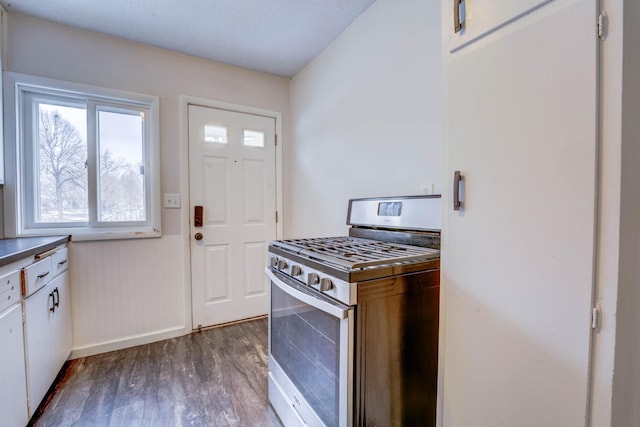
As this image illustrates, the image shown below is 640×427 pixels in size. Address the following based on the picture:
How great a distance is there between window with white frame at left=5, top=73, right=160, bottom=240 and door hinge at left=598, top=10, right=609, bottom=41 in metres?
2.58

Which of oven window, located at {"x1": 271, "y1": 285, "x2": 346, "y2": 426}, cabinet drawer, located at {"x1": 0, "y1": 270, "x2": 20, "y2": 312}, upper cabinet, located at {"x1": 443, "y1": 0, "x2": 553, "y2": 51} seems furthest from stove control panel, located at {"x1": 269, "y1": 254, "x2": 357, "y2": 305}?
cabinet drawer, located at {"x1": 0, "y1": 270, "x2": 20, "y2": 312}

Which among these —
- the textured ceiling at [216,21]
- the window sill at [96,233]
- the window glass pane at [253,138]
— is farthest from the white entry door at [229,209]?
the textured ceiling at [216,21]

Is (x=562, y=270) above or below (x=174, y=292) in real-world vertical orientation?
above

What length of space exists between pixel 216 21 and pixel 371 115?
1.27 meters

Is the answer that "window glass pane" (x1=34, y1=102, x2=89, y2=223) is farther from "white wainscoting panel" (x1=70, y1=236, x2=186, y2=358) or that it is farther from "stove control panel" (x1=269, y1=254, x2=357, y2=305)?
"stove control panel" (x1=269, y1=254, x2=357, y2=305)

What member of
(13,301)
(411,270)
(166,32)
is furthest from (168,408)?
(166,32)

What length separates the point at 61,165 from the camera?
213 centimetres

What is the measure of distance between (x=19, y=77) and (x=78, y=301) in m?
1.59

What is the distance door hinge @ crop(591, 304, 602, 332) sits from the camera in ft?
2.15

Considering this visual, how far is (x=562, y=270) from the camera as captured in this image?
709 millimetres

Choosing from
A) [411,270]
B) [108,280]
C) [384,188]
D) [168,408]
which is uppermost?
[384,188]

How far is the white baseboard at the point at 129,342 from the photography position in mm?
2139

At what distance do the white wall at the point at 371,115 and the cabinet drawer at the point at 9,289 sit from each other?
5.82 ft

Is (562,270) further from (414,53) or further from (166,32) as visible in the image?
(166,32)
